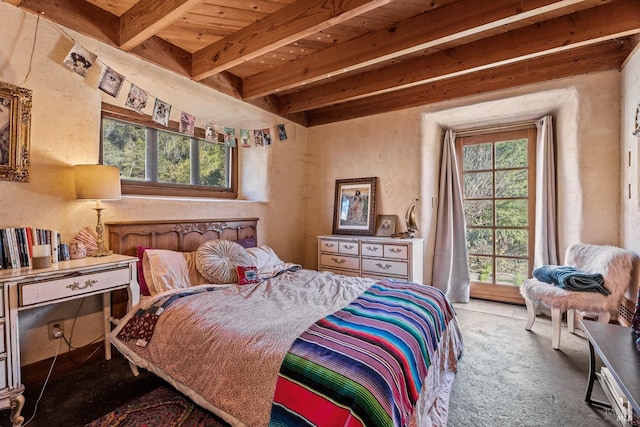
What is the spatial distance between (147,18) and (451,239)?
346 cm

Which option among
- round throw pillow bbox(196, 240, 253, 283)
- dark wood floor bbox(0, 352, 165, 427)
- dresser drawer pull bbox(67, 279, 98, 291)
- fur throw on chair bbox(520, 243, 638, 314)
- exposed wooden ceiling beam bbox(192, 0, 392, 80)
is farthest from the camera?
round throw pillow bbox(196, 240, 253, 283)

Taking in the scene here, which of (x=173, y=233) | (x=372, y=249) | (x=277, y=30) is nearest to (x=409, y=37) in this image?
(x=277, y=30)

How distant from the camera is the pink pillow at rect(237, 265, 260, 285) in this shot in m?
2.30

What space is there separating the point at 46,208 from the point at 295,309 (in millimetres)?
1739

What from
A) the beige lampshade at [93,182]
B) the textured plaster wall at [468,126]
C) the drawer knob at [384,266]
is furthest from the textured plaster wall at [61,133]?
the drawer knob at [384,266]

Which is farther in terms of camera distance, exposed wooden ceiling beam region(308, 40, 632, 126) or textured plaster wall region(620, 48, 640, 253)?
exposed wooden ceiling beam region(308, 40, 632, 126)

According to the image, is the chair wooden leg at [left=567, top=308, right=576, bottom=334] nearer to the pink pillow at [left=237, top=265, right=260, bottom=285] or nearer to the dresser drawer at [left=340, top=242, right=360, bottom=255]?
the dresser drawer at [left=340, top=242, right=360, bottom=255]

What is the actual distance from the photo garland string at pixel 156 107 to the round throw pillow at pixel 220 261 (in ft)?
3.64

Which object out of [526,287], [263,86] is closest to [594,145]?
[526,287]

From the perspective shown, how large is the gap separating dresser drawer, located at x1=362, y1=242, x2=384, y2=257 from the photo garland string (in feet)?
5.25

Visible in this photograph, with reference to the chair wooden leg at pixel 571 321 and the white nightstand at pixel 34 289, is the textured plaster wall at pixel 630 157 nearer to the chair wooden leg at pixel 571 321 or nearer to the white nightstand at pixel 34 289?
the chair wooden leg at pixel 571 321

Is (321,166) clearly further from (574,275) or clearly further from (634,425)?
(634,425)

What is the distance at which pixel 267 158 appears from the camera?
11.3 ft

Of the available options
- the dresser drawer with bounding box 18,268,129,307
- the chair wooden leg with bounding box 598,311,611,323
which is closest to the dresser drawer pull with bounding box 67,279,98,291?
the dresser drawer with bounding box 18,268,129,307
